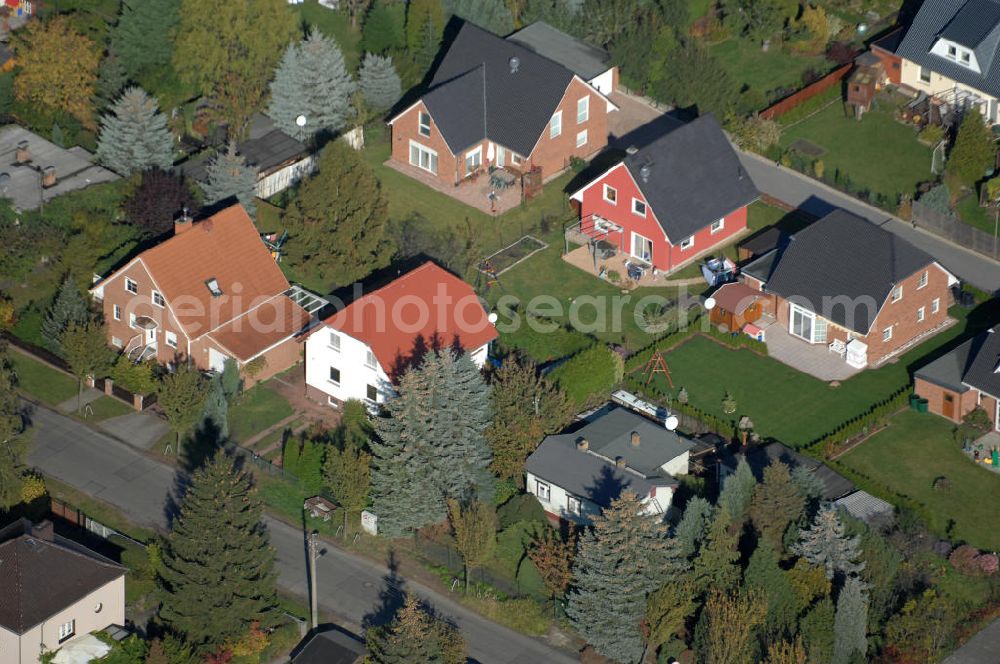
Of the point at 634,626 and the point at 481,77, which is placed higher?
the point at 481,77

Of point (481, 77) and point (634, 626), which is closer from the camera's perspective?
point (634, 626)

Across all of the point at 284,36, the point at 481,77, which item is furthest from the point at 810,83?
the point at 284,36

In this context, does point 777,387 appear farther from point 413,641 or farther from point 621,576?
point 413,641

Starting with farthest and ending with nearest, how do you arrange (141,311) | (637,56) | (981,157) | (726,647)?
1. (637,56)
2. (981,157)
3. (141,311)
4. (726,647)

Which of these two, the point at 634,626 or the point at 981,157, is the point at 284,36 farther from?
the point at 634,626

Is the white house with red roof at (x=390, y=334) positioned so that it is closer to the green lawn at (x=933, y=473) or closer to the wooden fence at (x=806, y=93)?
the green lawn at (x=933, y=473)

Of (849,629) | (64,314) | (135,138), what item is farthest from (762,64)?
(849,629)

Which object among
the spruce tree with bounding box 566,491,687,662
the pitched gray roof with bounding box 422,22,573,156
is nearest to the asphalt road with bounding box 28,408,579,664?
the spruce tree with bounding box 566,491,687,662
